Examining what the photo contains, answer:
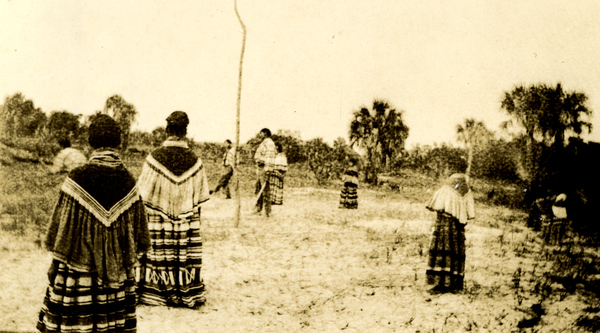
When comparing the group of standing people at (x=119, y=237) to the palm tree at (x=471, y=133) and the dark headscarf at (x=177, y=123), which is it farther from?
the palm tree at (x=471, y=133)

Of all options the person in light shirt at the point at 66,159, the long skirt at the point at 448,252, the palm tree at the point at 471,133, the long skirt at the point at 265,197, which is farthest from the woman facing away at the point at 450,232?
the long skirt at the point at 265,197

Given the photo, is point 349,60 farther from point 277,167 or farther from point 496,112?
point 277,167

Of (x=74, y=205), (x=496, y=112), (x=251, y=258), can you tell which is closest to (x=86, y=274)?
(x=74, y=205)

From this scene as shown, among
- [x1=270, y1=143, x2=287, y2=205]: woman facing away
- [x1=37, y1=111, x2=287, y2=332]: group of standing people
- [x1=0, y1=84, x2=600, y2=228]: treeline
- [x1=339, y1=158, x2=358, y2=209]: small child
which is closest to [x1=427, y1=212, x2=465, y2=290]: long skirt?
[x1=0, y1=84, x2=600, y2=228]: treeline

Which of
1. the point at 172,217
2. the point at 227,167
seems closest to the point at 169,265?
the point at 172,217

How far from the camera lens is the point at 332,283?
5000mm

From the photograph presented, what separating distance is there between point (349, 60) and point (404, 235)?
364 centimetres

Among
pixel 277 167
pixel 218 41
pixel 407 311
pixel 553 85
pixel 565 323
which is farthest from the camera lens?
pixel 277 167

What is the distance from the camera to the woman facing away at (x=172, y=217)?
12.5ft

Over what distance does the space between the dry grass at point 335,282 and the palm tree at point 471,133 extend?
152 cm

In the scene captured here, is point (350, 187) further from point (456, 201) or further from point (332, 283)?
point (456, 201)

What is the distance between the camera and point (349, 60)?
5562mm

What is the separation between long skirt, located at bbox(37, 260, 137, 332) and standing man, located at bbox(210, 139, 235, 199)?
6.30 meters

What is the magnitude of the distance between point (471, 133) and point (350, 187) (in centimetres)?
565
